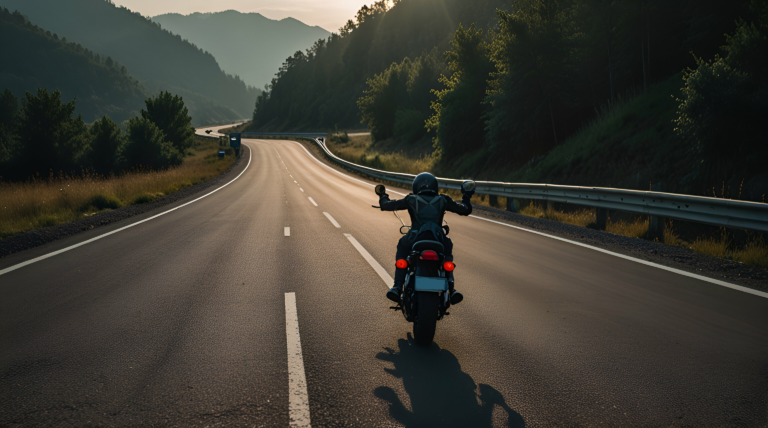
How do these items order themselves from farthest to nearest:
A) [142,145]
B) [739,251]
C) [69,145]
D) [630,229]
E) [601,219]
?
1. [142,145]
2. [69,145]
3. [601,219]
4. [630,229]
5. [739,251]

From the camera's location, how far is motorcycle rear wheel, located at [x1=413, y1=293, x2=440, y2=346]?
3703mm

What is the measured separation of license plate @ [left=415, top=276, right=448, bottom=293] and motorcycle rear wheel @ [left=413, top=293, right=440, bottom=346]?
0.34 ft

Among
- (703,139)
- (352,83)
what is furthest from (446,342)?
(352,83)

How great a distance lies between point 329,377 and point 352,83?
416ft

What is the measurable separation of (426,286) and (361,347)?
847 mm

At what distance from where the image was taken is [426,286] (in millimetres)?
3629

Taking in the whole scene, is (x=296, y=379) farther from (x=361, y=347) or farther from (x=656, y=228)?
(x=656, y=228)

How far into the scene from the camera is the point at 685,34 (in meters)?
21.2

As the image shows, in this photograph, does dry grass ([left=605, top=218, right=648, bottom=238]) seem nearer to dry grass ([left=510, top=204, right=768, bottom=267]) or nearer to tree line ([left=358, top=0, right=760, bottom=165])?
dry grass ([left=510, top=204, right=768, bottom=267])

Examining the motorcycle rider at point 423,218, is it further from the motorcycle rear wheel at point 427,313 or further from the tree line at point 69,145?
the tree line at point 69,145

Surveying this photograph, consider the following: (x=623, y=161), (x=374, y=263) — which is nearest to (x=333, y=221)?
(x=374, y=263)

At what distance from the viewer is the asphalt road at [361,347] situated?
2.83 metres

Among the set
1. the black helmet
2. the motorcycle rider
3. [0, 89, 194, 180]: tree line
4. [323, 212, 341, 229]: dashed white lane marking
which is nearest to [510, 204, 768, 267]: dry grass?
the motorcycle rider

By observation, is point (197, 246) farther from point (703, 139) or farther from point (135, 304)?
point (703, 139)
